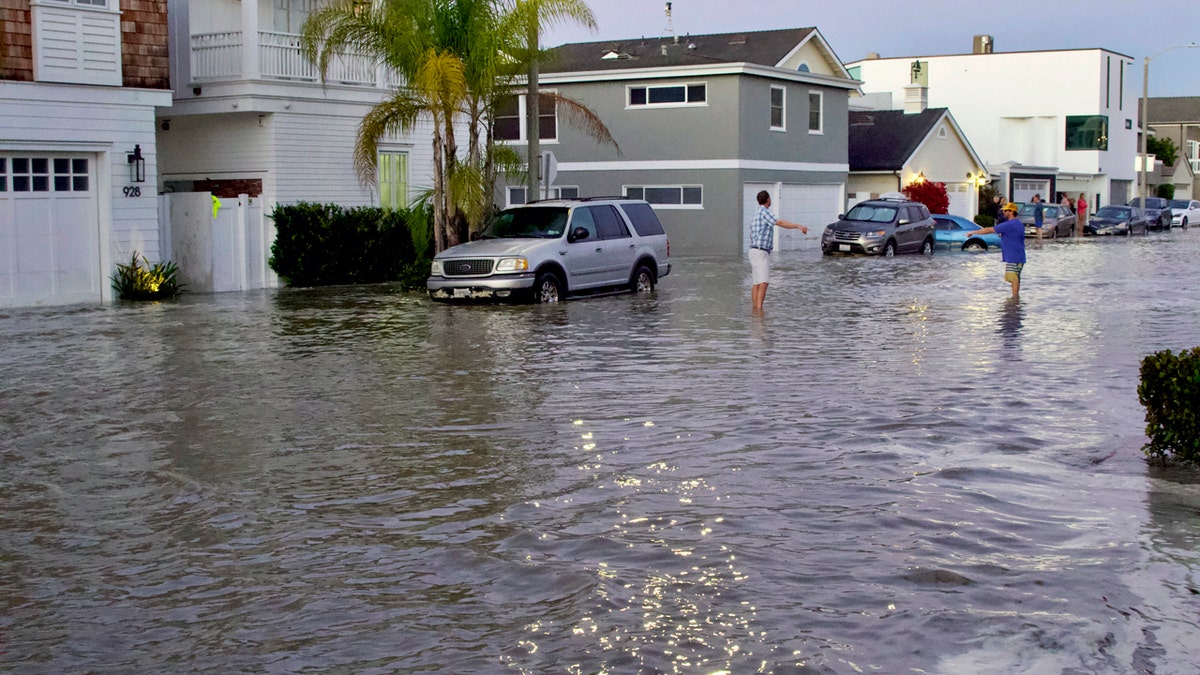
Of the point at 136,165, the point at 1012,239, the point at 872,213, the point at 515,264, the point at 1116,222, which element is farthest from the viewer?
the point at 1116,222

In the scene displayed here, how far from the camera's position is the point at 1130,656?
5.59m

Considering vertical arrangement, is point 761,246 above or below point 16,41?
below

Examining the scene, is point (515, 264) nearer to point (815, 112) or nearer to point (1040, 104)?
point (815, 112)

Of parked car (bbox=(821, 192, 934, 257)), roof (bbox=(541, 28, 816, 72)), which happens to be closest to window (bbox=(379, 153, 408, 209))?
roof (bbox=(541, 28, 816, 72))

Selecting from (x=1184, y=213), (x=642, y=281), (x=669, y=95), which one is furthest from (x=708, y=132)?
(x=1184, y=213)

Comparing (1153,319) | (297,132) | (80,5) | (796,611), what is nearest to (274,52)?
(297,132)

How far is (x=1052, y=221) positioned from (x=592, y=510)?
51067mm

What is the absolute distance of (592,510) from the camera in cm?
817

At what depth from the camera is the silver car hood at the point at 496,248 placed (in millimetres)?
22181

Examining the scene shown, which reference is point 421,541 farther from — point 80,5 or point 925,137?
point 925,137

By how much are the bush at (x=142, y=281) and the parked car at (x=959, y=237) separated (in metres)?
27.6

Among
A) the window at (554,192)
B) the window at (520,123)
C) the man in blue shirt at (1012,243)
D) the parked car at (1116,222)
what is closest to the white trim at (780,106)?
the window at (554,192)

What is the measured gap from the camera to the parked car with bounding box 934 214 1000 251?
44.8 m

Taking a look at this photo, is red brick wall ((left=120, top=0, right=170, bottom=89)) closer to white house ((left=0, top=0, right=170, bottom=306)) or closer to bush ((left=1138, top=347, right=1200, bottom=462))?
white house ((left=0, top=0, right=170, bottom=306))
